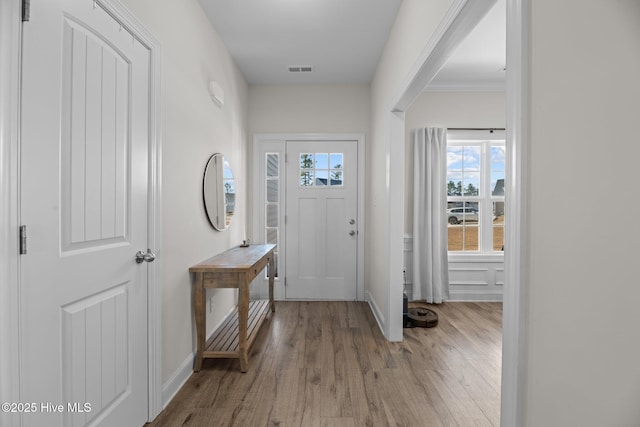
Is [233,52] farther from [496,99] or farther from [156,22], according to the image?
[496,99]

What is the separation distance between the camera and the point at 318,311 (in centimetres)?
368

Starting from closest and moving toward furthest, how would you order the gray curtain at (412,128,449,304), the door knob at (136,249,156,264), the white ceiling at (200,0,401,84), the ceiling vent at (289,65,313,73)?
1. the door knob at (136,249,156,264)
2. the white ceiling at (200,0,401,84)
3. the ceiling vent at (289,65,313,73)
4. the gray curtain at (412,128,449,304)

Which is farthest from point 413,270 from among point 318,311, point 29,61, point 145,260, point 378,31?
point 29,61

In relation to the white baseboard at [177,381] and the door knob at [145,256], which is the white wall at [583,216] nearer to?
the door knob at [145,256]

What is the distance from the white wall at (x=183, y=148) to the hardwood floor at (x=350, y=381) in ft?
1.09

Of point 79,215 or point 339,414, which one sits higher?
point 79,215

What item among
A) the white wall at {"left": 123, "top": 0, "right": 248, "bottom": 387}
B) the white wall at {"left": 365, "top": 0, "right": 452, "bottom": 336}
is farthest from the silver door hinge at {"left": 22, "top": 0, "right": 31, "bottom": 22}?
the white wall at {"left": 365, "top": 0, "right": 452, "bottom": 336}

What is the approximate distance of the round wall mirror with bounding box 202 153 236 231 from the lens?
2.66 meters

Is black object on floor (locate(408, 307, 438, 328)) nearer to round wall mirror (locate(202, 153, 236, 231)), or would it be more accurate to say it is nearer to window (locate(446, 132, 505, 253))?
window (locate(446, 132, 505, 253))

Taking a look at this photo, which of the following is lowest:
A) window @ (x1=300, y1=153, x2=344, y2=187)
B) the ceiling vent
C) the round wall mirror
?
the round wall mirror

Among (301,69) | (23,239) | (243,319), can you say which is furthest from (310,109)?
(23,239)

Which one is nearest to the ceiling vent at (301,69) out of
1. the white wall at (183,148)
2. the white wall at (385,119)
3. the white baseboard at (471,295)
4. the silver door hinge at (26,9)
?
the white wall at (385,119)

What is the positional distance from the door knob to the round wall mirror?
2.89ft

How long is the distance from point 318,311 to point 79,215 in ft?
9.20
